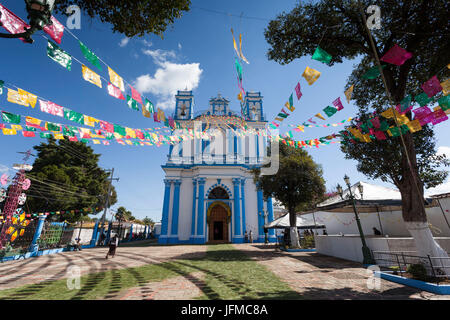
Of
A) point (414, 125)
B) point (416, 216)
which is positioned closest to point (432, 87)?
point (414, 125)

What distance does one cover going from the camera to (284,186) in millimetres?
14477

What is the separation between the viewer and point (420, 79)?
769 centimetres

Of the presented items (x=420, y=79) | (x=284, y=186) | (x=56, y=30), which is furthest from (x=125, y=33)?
(x=284, y=186)

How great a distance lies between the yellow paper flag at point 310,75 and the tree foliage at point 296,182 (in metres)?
8.96

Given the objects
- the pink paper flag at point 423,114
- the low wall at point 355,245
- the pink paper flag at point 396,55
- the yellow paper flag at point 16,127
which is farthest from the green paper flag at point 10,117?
the low wall at point 355,245

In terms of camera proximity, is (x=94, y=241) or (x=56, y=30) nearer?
(x=56, y=30)

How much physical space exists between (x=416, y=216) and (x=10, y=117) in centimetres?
1249

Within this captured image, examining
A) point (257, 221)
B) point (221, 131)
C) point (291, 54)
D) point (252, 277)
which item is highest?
point (221, 131)

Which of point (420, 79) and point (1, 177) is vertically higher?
point (420, 79)

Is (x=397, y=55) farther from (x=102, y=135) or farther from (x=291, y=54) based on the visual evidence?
(x=102, y=135)

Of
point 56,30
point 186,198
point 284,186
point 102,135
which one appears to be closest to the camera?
point 56,30

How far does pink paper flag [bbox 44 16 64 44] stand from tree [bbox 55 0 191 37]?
2259mm
